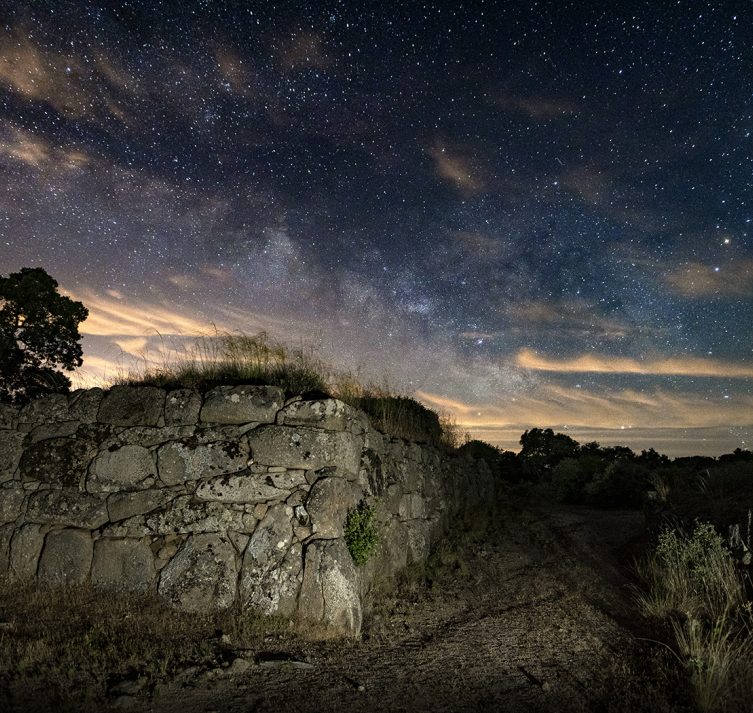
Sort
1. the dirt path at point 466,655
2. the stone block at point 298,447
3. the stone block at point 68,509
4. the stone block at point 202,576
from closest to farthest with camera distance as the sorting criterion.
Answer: the dirt path at point 466,655 < the stone block at point 202,576 < the stone block at point 298,447 < the stone block at point 68,509

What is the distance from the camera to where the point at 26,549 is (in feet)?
21.8

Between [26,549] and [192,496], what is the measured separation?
2.36 m

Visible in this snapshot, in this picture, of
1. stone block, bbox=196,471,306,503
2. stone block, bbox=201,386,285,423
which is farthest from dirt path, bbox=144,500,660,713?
stone block, bbox=201,386,285,423

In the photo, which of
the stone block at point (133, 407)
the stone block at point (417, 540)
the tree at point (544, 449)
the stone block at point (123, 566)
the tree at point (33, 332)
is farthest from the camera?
the tree at point (544, 449)

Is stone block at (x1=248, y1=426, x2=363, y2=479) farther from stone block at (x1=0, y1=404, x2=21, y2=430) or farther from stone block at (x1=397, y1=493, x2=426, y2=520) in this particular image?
stone block at (x1=0, y1=404, x2=21, y2=430)

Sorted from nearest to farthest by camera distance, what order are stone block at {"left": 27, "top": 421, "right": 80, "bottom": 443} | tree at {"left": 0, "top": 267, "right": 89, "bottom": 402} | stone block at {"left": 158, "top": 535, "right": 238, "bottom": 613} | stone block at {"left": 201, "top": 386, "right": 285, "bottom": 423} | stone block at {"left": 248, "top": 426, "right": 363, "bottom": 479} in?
stone block at {"left": 158, "top": 535, "right": 238, "bottom": 613}
stone block at {"left": 248, "top": 426, "right": 363, "bottom": 479}
stone block at {"left": 201, "top": 386, "right": 285, "bottom": 423}
stone block at {"left": 27, "top": 421, "right": 80, "bottom": 443}
tree at {"left": 0, "top": 267, "right": 89, "bottom": 402}

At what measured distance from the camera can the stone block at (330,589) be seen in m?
5.85

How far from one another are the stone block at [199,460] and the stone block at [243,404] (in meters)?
0.36

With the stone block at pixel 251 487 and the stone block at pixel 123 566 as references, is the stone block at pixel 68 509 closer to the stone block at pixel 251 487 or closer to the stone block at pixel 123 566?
the stone block at pixel 123 566

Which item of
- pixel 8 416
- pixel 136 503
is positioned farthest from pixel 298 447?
pixel 8 416

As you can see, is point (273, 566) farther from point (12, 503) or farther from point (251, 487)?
point (12, 503)

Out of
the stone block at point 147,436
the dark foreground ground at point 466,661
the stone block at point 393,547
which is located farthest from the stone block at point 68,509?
the stone block at point 393,547

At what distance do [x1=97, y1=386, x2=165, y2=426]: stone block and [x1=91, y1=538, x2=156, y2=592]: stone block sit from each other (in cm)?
158

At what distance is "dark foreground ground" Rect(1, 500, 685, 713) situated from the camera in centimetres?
399
